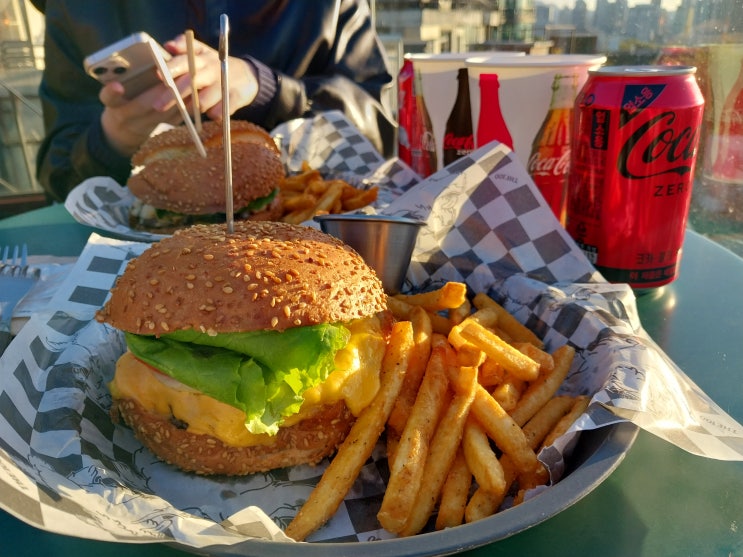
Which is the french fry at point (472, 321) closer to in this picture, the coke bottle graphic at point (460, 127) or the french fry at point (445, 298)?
the french fry at point (445, 298)

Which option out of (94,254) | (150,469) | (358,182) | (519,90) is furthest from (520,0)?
(150,469)

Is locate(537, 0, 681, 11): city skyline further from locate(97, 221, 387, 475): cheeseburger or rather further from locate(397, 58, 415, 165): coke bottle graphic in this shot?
locate(97, 221, 387, 475): cheeseburger

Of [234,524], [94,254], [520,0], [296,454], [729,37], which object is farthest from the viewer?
[520,0]

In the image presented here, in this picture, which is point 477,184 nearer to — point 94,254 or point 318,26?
point 94,254

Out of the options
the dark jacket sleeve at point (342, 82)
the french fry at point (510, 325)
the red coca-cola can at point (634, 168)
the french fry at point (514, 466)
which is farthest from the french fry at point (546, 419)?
the dark jacket sleeve at point (342, 82)

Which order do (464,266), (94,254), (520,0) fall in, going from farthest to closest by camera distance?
1. (520,0)
2. (464,266)
3. (94,254)
